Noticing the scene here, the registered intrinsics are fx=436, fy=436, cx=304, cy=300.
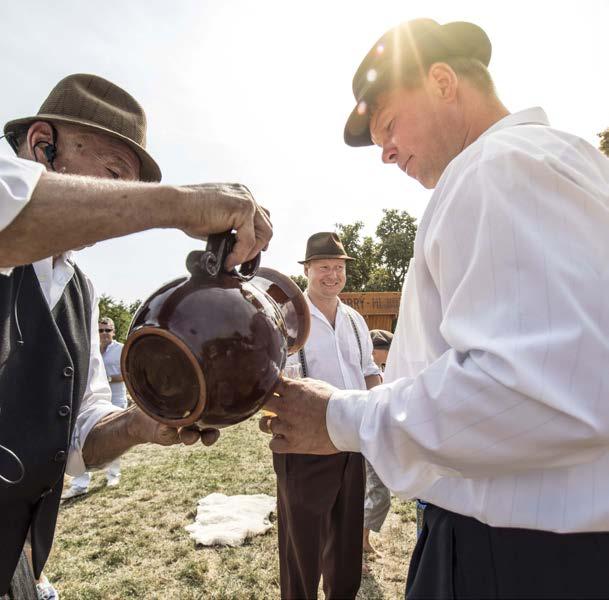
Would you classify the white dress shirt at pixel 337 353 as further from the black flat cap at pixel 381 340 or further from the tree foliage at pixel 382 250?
the tree foliage at pixel 382 250

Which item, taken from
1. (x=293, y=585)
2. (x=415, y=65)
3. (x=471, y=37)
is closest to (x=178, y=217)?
(x=415, y=65)

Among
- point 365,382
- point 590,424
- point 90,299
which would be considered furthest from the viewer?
point 365,382

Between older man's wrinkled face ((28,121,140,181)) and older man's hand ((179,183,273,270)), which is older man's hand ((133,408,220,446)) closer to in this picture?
older man's hand ((179,183,273,270))

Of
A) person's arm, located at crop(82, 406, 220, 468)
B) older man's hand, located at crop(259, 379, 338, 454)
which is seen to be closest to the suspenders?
person's arm, located at crop(82, 406, 220, 468)

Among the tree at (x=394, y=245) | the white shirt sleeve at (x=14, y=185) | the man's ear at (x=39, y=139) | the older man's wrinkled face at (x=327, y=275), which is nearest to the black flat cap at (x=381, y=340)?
the older man's wrinkled face at (x=327, y=275)

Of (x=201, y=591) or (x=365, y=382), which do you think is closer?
(x=201, y=591)

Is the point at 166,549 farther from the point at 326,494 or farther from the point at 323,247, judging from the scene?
the point at 323,247

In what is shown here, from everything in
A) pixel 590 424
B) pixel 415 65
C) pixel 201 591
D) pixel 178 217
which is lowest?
pixel 201 591

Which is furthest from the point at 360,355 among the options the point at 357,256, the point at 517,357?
the point at 357,256

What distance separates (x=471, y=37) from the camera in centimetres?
168

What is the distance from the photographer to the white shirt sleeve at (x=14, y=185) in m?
0.99

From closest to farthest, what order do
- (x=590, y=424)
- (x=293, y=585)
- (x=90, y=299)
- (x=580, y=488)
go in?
(x=590, y=424)
(x=580, y=488)
(x=90, y=299)
(x=293, y=585)

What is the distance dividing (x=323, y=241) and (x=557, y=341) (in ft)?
10.6

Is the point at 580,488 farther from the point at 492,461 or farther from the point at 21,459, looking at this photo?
the point at 21,459
